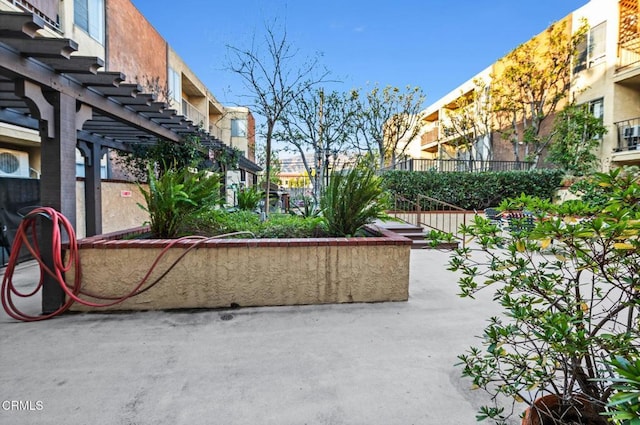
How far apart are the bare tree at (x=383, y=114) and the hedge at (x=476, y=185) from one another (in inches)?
162

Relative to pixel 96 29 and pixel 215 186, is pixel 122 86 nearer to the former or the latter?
pixel 215 186

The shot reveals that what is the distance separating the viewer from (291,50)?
6.94 meters

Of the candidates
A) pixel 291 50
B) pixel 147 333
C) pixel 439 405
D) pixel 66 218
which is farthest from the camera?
pixel 291 50

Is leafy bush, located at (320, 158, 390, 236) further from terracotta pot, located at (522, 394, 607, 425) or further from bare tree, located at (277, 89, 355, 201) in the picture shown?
bare tree, located at (277, 89, 355, 201)

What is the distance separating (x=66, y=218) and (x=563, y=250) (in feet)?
14.8

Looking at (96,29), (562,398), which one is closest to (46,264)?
(562,398)

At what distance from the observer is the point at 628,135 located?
38.6ft

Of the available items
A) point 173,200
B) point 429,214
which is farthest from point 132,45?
point 429,214

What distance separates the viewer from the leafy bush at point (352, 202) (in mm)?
4734

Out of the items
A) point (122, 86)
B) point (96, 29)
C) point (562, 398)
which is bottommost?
point (562, 398)

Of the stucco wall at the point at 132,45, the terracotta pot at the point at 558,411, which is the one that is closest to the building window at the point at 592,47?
the terracotta pot at the point at 558,411

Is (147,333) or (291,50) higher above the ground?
(291,50)

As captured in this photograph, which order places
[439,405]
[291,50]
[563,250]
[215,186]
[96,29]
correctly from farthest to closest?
1. [96,29]
2. [291,50]
3. [215,186]
4. [439,405]
5. [563,250]

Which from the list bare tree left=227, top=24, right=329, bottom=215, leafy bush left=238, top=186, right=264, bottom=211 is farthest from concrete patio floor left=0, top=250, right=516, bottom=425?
leafy bush left=238, top=186, right=264, bottom=211
